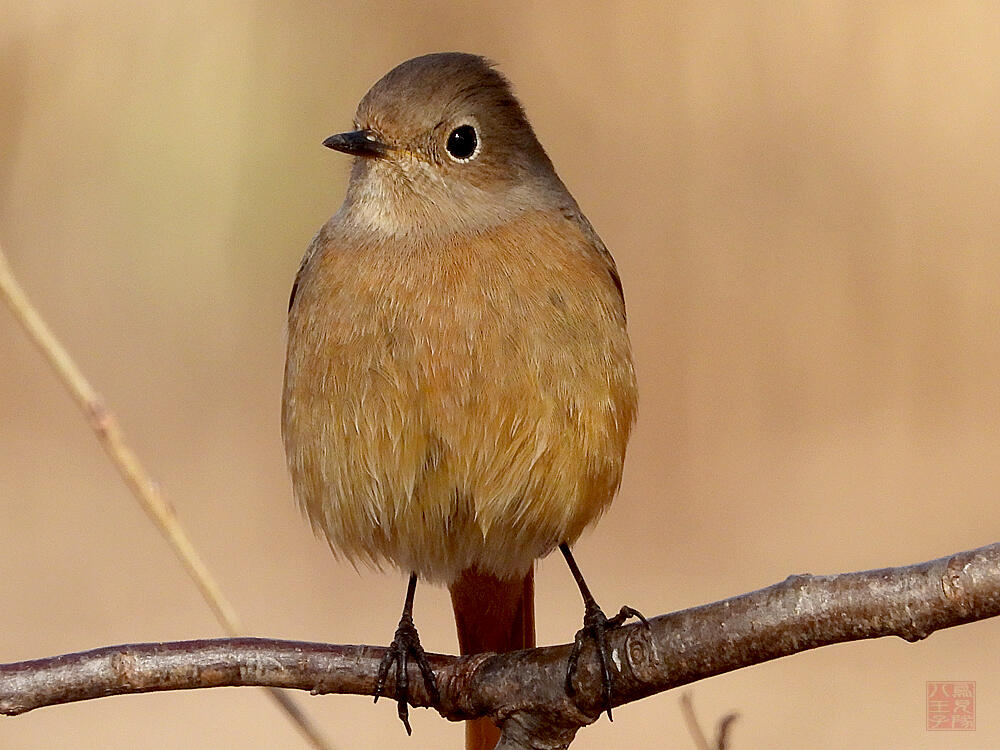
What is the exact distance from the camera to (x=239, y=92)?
5.84m

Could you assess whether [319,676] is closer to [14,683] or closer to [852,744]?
[14,683]

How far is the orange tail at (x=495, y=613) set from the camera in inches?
140

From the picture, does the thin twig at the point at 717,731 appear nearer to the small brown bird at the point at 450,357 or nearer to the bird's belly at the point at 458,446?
the small brown bird at the point at 450,357

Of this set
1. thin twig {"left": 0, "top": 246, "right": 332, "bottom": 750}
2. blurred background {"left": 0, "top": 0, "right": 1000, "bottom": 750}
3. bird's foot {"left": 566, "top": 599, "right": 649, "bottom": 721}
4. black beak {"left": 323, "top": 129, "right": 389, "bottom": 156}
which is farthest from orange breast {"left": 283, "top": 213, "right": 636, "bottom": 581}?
blurred background {"left": 0, "top": 0, "right": 1000, "bottom": 750}

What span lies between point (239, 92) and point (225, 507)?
1800 mm

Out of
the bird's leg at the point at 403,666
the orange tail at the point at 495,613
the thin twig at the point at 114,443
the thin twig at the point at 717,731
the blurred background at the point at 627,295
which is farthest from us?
the blurred background at the point at 627,295

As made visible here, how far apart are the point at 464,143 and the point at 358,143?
294 mm

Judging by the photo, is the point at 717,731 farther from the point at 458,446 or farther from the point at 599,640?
the point at 458,446

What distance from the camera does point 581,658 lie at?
109 inches

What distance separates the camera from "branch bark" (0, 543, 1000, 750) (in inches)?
87.0

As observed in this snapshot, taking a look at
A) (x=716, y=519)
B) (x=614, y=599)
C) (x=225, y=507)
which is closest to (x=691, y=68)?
(x=716, y=519)

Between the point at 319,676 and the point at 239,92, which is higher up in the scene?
the point at 239,92

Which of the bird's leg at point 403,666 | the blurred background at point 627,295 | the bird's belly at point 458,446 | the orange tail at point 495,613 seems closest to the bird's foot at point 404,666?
the bird's leg at point 403,666

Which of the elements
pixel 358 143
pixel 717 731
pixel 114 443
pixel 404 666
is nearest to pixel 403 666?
pixel 404 666
